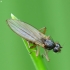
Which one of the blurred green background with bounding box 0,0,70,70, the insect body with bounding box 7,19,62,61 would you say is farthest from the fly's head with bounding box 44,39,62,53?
the blurred green background with bounding box 0,0,70,70

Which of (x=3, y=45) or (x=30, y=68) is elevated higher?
(x=3, y=45)

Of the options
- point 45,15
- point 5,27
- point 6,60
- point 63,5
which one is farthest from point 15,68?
point 63,5

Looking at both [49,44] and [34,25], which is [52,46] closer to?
[49,44]

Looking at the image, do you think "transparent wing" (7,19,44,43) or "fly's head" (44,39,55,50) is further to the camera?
"fly's head" (44,39,55,50)

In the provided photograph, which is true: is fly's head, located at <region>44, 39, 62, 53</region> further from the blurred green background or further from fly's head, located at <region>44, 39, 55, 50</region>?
the blurred green background

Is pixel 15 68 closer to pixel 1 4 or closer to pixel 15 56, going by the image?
pixel 15 56
